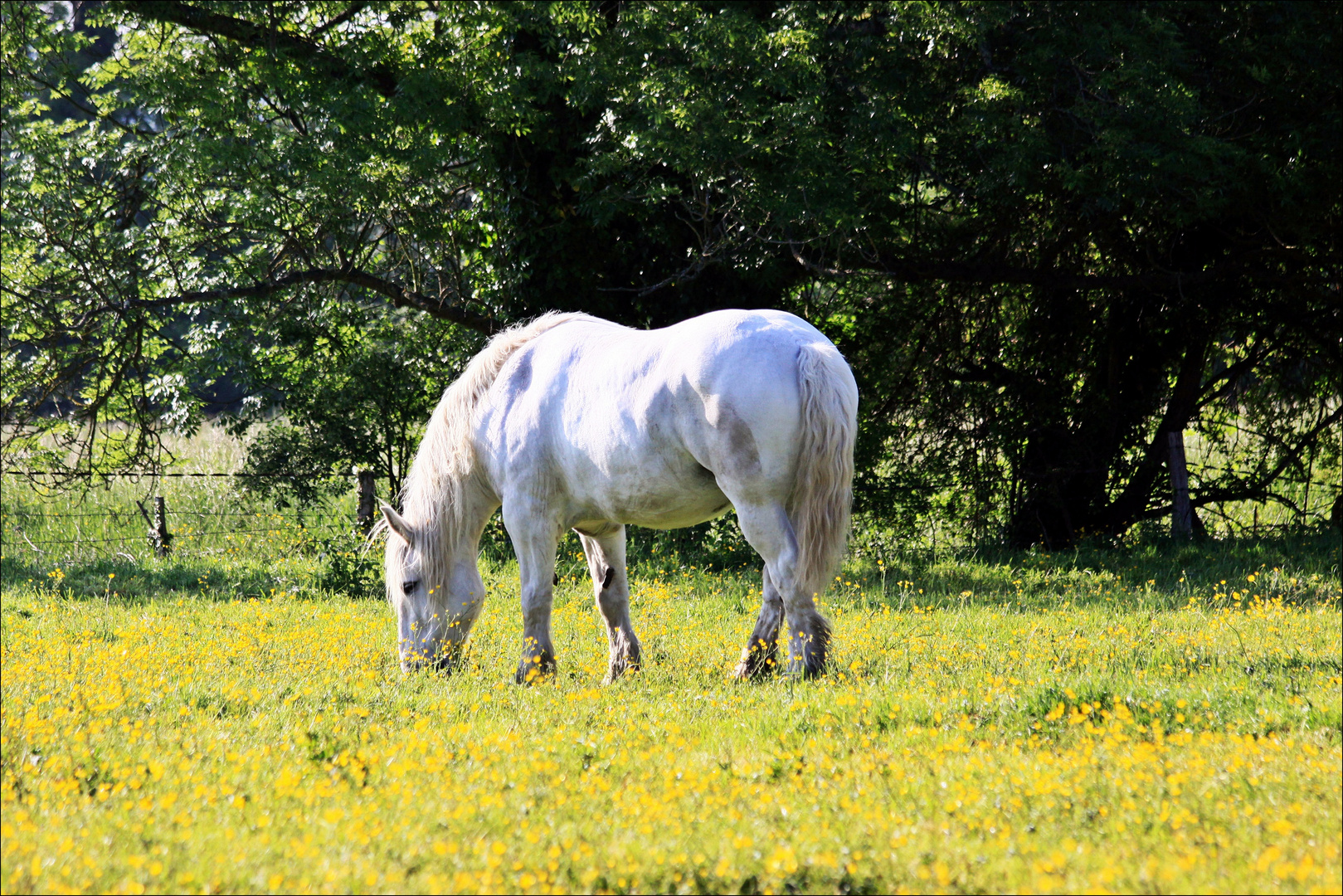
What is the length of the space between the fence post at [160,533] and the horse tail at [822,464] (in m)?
10.4

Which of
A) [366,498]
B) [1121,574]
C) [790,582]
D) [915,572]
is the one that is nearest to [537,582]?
[790,582]

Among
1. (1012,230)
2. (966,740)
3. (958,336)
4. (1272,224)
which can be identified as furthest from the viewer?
(958,336)

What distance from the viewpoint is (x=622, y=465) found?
6.14 meters

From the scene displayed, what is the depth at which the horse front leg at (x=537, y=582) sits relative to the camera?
21.8ft

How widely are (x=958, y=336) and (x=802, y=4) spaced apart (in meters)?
4.34

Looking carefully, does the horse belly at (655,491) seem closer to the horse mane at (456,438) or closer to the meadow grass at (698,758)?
the meadow grass at (698,758)

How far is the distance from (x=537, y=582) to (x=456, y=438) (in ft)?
3.75

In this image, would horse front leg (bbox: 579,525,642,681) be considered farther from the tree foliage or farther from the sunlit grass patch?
the tree foliage

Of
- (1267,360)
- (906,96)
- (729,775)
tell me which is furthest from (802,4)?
(729,775)

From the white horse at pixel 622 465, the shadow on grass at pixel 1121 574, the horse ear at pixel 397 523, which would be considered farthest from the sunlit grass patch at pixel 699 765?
the shadow on grass at pixel 1121 574

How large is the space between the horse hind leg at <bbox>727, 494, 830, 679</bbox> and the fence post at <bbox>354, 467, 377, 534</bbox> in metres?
8.29

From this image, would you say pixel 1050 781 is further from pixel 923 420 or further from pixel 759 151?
pixel 923 420

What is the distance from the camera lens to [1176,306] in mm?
12133

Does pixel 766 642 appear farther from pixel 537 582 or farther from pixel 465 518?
pixel 465 518
